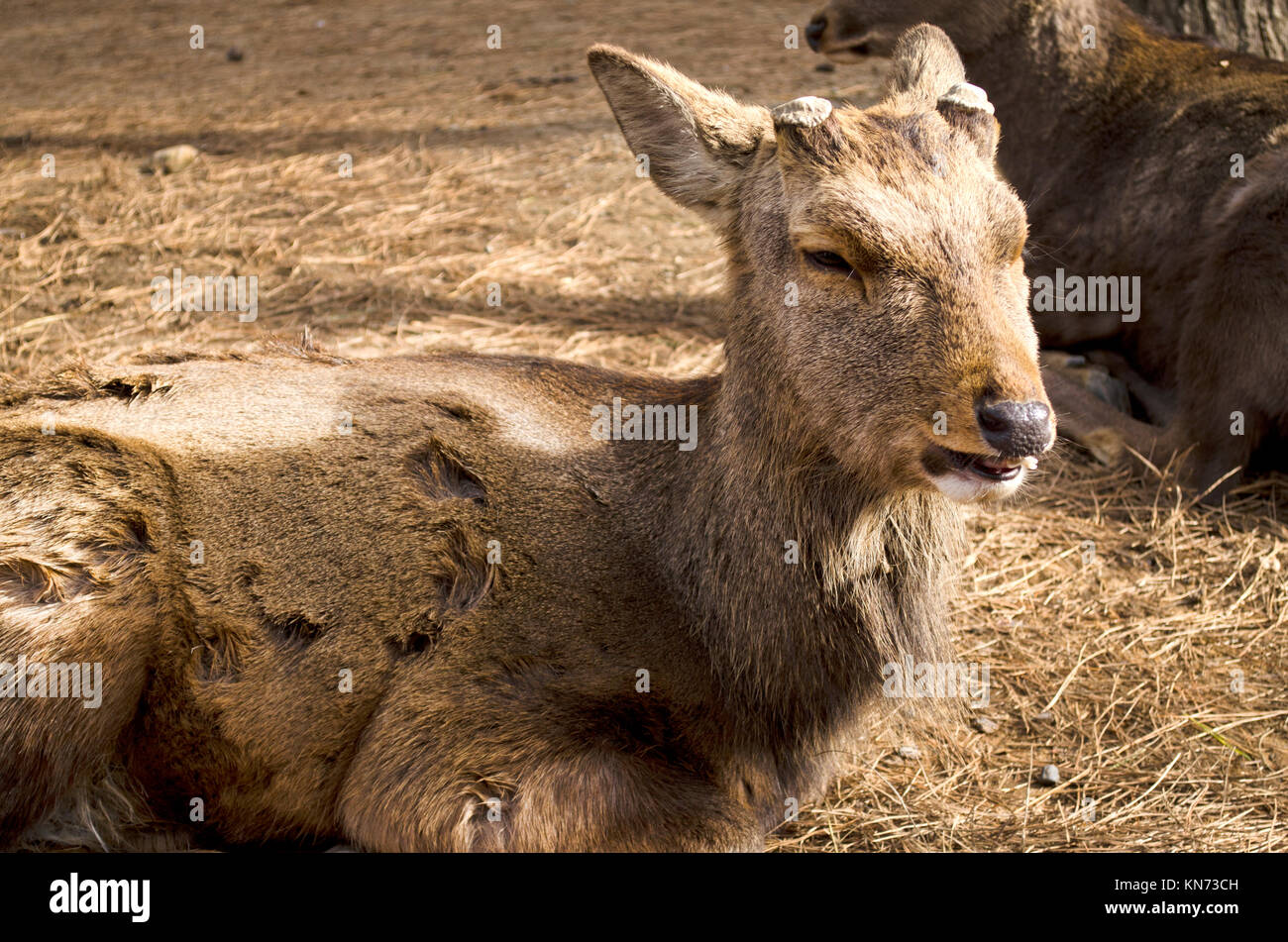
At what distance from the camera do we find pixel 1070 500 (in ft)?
19.5

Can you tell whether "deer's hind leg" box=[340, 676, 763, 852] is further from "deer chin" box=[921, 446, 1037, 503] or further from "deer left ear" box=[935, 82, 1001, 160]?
"deer left ear" box=[935, 82, 1001, 160]

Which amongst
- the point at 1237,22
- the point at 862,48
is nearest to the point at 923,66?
the point at 862,48

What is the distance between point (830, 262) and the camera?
3578 mm

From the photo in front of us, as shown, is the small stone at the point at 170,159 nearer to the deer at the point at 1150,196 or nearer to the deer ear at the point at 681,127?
the deer at the point at 1150,196

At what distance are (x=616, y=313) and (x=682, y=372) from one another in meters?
0.88

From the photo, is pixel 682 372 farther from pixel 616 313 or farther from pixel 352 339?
pixel 352 339

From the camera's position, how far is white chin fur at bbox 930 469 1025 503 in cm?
325

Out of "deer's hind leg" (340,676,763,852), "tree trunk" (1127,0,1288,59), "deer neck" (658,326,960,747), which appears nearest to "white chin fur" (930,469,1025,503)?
"deer neck" (658,326,960,747)

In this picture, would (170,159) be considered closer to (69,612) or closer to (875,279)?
(69,612)

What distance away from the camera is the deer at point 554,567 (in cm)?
353

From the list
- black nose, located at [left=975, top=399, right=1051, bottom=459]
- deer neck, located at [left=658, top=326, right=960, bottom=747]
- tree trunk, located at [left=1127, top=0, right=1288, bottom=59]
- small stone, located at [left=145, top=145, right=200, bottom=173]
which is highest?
tree trunk, located at [left=1127, top=0, right=1288, bottom=59]

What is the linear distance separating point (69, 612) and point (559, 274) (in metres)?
4.46

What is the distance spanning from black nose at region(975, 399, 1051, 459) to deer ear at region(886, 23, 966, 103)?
1.55m

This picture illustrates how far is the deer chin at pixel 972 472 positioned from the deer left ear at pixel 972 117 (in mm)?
1136
